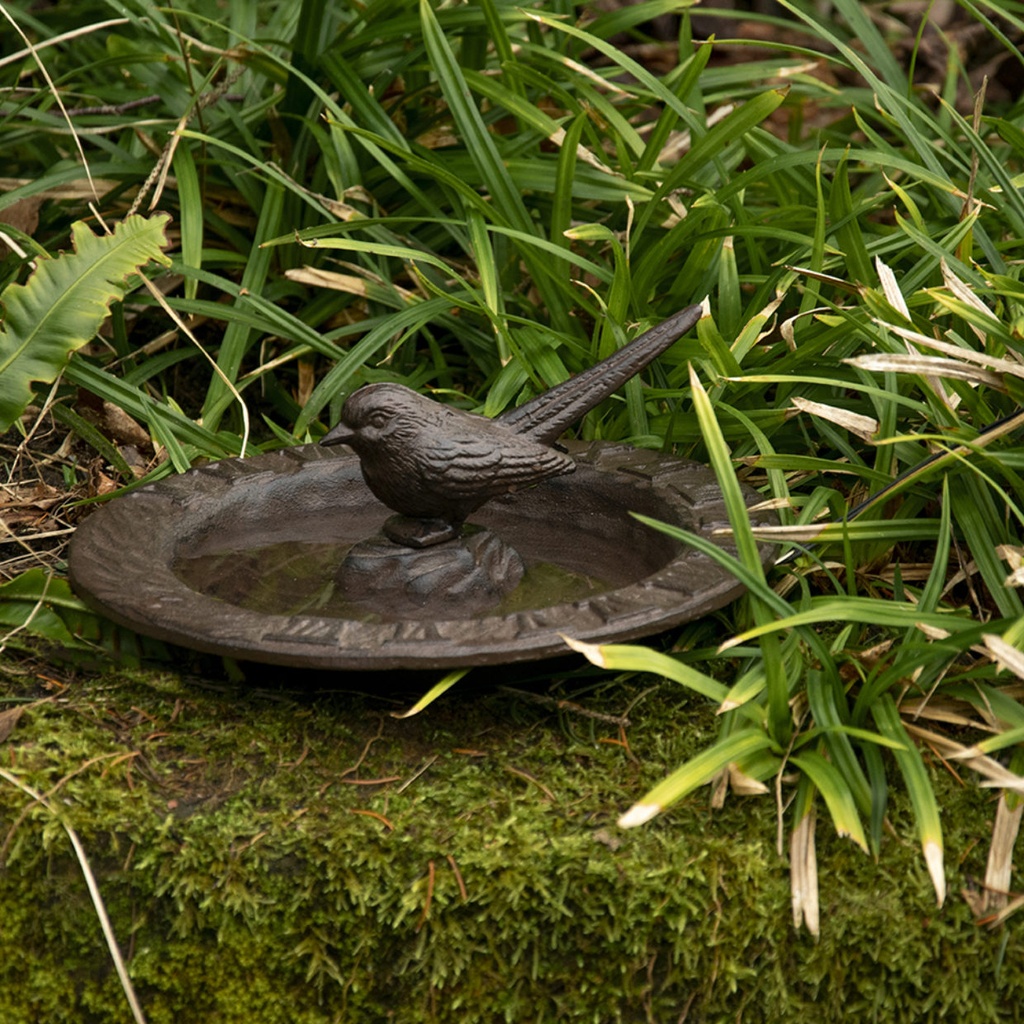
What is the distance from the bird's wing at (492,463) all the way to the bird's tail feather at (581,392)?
1.8 inches

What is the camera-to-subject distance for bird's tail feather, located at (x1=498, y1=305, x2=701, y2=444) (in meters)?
2.39

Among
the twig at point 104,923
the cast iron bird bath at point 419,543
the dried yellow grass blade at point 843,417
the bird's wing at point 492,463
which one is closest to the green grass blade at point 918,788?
the cast iron bird bath at point 419,543

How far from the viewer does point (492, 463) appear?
7.47ft

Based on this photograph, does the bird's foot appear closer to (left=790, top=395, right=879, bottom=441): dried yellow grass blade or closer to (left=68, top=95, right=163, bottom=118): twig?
(left=790, top=395, right=879, bottom=441): dried yellow grass blade

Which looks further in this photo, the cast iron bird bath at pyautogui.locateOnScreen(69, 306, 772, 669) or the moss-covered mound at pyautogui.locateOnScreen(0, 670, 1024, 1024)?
the cast iron bird bath at pyautogui.locateOnScreen(69, 306, 772, 669)

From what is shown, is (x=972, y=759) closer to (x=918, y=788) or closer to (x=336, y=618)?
(x=918, y=788)

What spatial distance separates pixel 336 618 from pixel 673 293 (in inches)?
51.3

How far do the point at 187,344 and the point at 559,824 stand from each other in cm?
208

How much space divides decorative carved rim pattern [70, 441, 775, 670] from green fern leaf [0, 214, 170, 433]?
296mm

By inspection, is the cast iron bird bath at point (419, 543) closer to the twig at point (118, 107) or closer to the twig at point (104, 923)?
the twig at point (104, 923)

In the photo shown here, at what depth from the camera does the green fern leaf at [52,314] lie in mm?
2490

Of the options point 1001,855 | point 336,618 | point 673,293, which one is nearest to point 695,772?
point 1001,855

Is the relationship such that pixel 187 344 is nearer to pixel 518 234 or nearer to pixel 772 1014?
pixel 518 234


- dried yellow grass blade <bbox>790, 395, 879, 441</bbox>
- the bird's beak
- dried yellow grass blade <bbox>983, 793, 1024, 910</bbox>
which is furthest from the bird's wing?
dried yellow grass blade <bbox>983, 793, 1024, 910</bbox>
